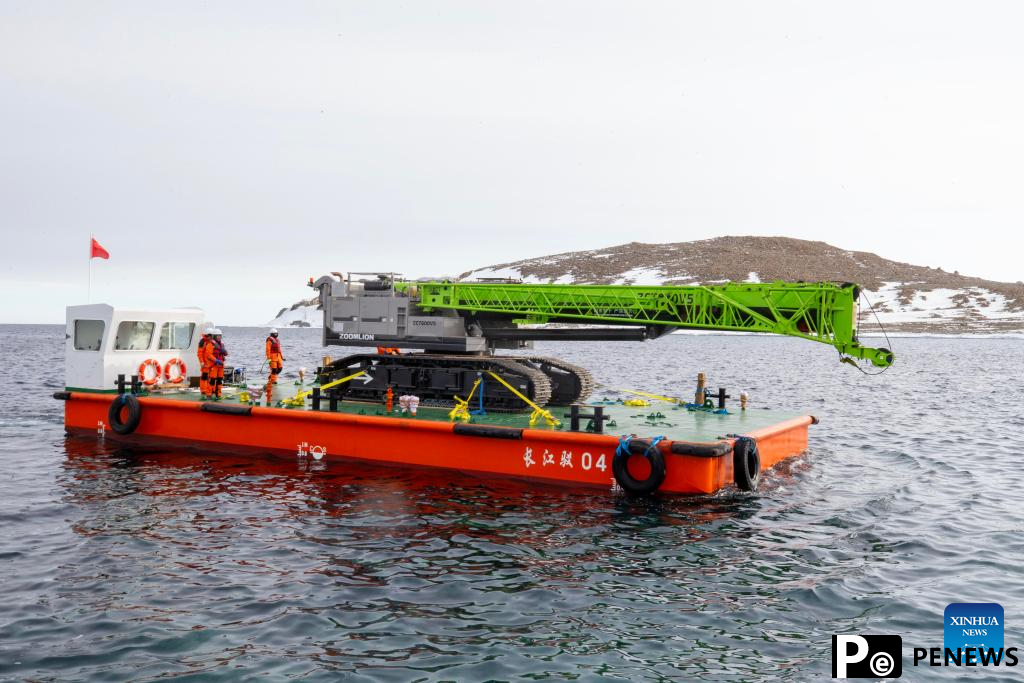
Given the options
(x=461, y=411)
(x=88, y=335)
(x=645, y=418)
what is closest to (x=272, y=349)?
(x=88, y=335)

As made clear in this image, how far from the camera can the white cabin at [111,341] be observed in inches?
816

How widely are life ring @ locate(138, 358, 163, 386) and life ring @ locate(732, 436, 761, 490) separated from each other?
1438 cm

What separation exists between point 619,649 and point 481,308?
10564 millimetres

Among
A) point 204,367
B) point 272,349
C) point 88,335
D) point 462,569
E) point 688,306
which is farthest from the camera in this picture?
point 88,335

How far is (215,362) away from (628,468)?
412 inches

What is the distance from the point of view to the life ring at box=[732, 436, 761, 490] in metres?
14.5

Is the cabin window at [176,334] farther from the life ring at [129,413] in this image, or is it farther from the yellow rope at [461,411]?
the yellow rope at [461,411]

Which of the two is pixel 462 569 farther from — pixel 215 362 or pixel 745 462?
pixel 215 362

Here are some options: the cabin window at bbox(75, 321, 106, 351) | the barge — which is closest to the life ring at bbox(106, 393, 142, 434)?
the barge

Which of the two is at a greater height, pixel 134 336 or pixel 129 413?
pixel 134 336

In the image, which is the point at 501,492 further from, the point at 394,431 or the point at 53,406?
the point at 53,406

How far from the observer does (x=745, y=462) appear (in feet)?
47.3

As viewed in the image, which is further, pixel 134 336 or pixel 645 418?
pixel 134 336

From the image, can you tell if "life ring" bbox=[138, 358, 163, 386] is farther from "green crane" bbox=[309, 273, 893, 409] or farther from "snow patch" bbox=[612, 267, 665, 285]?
"snow patch" bbox=[612, 267, 665, 285]
